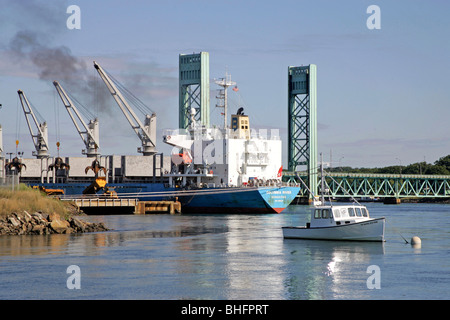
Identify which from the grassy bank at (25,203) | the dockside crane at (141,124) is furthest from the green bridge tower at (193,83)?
the grassy bank at (25,203)

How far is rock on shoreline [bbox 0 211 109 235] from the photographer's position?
51531 millimetres

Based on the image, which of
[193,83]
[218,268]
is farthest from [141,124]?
[218,268]

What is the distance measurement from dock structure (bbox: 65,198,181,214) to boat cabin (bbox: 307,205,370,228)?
4739cm

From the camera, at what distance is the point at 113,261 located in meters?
37.1

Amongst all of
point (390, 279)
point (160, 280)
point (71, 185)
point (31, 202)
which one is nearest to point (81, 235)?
point (31, 202)

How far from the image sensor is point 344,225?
44844mm

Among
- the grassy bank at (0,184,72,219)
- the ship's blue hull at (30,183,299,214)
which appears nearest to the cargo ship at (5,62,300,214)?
the ship's blue hull at (30,183,299,214)

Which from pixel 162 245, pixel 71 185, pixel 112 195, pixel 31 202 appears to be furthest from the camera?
pixel 71 185

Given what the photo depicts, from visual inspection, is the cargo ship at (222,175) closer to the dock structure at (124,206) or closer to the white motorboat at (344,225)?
the dock structure at (124,206)

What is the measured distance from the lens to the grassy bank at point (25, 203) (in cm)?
5391

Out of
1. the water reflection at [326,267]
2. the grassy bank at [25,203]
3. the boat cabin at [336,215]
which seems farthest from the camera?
the grassy bank at [25,203]

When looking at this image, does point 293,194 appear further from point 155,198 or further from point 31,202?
point 31,202

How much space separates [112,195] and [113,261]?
196 feet

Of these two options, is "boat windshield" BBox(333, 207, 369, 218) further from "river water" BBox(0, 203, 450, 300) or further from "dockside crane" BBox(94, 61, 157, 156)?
"dockside crane" BBox(94, 61, 157, 156)
